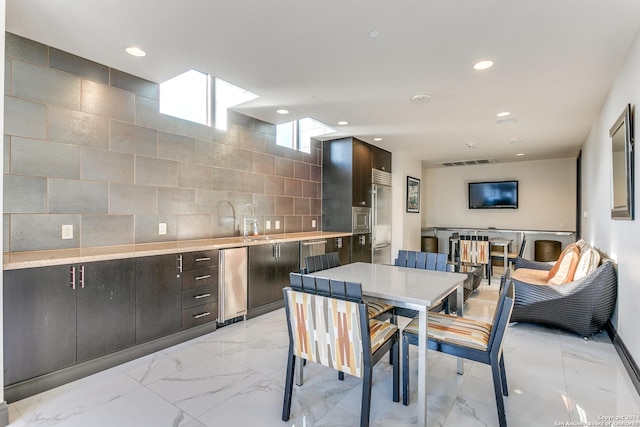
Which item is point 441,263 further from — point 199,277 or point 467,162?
point 467,162

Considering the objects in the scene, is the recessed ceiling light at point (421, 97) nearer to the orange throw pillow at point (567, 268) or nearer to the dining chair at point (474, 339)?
the dining chair at point (474, 339)

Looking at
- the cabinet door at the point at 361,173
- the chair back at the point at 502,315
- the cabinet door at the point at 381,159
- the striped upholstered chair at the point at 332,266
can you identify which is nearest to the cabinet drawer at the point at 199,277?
the striped upholstered chair at the point at 332,266

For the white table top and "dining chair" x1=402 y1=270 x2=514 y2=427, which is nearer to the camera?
"dining chair" x1=402 y1=270 x2=514 y2=427

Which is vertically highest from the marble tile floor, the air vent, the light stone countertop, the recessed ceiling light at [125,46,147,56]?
the recessed ceiling light at [125,46,147,56]

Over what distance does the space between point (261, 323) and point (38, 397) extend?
1.90 m

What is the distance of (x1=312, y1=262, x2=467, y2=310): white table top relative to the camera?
1881 mm

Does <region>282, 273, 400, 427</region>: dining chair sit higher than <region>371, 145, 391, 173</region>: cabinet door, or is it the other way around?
<region>371, 145, 391, 173</region>: cabinet door

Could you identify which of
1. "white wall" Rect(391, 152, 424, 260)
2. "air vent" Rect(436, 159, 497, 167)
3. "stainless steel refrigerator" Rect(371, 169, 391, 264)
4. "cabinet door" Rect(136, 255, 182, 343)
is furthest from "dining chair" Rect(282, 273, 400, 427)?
"air vent" Rect(436, 159, 497, 167)

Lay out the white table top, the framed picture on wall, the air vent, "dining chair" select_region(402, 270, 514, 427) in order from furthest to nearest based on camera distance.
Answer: the air vent < the framed picture on wall < the white table top < "dining chair" select_region(402, 270, 514, 427)

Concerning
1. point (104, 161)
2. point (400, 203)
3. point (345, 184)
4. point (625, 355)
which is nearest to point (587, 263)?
point (625, 355)

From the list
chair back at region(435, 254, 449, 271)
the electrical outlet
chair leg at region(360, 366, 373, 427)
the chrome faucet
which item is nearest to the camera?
chair leg at region(360, 366, 373, 427)

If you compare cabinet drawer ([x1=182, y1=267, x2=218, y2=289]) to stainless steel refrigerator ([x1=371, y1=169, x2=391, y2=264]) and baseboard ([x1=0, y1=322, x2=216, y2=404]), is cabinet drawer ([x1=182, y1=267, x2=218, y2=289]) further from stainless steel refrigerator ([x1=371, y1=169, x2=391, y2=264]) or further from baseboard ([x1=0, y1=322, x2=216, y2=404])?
stainless steel refrigerator ([x1=371, y1=169, x2=391, y2=264])

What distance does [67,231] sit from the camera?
2.67 metres

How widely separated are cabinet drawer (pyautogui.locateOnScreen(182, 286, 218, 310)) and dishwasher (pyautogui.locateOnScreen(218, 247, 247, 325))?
0.07m
